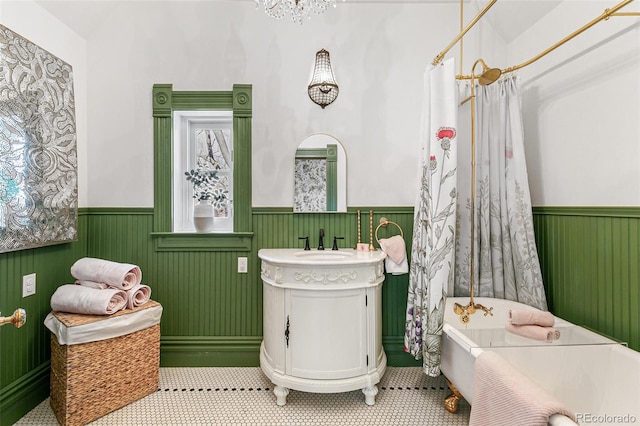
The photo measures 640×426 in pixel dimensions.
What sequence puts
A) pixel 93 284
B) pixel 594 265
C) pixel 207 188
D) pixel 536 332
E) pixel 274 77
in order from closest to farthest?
1. pixel 536 332
2. pixel 594 265
3. pixel 93 284
4. pixel 274 77
5. pixel 207 188

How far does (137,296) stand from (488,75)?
2672mm

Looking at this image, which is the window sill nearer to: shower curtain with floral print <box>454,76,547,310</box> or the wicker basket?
the wicker basket

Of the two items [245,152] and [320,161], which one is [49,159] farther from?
[320,161]

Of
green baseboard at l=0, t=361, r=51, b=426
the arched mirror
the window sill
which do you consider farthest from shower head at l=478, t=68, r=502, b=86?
green baseboard at l=0, t=361, r=51, b=426

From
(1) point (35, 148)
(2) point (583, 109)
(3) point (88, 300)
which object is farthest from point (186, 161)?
(2) point (583, 109)

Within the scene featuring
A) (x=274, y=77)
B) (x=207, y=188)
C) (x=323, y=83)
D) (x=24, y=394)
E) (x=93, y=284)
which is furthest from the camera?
(x=207, y=188)

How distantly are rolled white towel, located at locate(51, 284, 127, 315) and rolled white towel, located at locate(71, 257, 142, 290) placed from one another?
6cm

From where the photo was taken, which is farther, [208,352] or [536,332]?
[208,352]

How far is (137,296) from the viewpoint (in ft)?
7.04

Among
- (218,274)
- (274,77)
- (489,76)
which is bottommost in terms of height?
(218,274)

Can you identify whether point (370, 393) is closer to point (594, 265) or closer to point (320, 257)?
point (320, 257)

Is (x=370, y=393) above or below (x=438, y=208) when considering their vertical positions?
below

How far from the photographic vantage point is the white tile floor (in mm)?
1911

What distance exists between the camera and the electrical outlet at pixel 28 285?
1.99m
